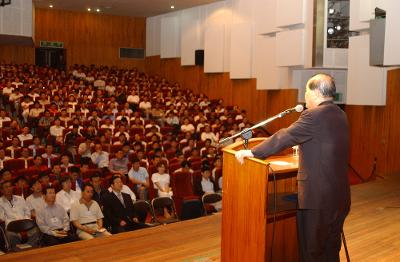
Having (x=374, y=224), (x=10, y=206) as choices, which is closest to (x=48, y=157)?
(x=10, y=206)

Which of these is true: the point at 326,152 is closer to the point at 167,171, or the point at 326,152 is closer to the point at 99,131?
the point at 167,171

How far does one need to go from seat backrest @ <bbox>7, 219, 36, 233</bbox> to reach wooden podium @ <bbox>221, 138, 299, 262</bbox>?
224 centimetres

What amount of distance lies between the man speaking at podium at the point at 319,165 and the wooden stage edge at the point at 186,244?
1139 millimetres

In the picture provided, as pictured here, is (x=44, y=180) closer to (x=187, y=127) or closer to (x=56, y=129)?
(x=56, y=129)

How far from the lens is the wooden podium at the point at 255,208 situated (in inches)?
79.2

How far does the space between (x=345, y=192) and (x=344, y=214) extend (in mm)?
104

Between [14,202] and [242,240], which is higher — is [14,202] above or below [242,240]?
below

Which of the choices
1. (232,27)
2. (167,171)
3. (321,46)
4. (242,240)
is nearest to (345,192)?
(242,240)

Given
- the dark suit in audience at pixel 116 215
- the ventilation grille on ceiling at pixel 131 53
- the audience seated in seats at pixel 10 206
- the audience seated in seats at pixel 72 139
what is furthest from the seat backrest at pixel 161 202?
the ventilation grille on ceiling at pixel 131 53

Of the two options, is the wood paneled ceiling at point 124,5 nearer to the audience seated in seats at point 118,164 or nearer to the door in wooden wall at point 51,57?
the door in wooden wall at point 51,57

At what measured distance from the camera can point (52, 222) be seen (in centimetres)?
423

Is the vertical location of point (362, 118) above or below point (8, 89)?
below

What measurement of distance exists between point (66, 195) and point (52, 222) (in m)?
0.60

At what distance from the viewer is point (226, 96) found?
12070 millimetres
